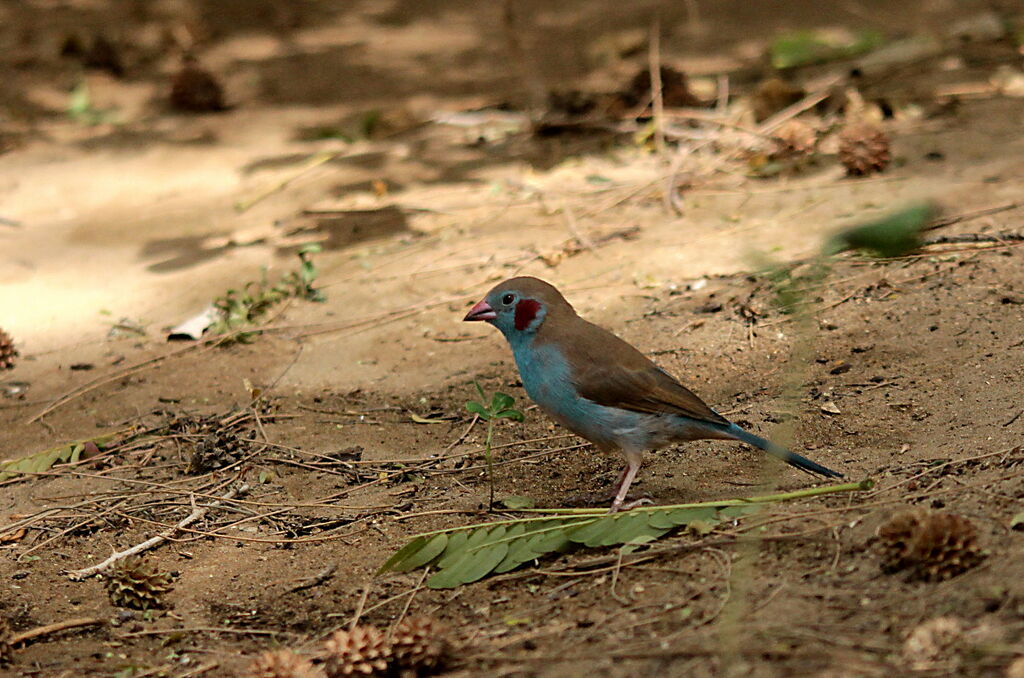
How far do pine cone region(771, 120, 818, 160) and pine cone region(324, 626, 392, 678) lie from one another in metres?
4.82

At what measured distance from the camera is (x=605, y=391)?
376 cm

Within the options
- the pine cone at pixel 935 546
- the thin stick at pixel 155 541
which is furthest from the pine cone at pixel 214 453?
the pine cone at pixel 935 546

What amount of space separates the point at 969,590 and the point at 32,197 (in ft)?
22.0

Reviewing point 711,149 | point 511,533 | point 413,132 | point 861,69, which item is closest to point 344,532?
point 511,533

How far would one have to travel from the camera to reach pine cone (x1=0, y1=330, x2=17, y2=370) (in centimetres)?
545

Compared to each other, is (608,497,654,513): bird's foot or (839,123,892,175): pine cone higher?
(839,123,892,175): pine cone

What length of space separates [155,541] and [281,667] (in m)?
1.29

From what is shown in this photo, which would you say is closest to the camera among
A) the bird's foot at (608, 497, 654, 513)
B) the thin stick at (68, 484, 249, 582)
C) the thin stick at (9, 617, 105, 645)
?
the thin stick at (9, 617, 105, 645)

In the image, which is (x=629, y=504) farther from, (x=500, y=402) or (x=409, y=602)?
(x=409, y=602)

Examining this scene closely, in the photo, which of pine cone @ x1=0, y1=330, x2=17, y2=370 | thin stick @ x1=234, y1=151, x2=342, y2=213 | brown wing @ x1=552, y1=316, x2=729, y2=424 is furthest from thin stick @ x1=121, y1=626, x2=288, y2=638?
thin stick @ x1=234, y1=151, x2=342, y2=213

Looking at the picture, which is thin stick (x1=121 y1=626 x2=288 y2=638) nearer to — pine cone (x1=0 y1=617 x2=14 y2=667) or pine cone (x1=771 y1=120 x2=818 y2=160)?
pine cone (x1=0 y1=617 x2=14 y2=667)

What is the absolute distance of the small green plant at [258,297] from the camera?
5.62 metres

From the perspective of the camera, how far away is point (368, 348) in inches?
209

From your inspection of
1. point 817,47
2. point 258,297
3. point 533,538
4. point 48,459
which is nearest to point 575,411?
point 533,538
